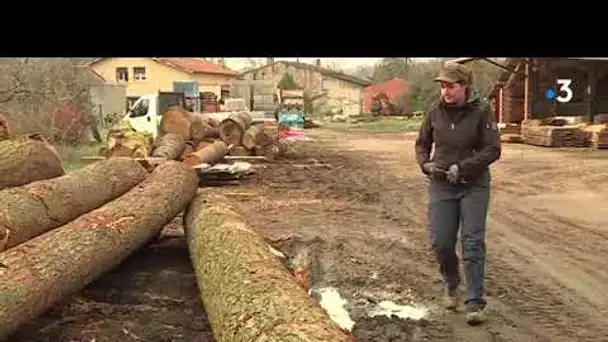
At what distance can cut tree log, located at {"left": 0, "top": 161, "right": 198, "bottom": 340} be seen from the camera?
15.7ft

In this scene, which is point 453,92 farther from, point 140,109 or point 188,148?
point 140,109

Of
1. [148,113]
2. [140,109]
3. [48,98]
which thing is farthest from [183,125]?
[48,98]

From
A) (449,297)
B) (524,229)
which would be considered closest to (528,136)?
(524,229)

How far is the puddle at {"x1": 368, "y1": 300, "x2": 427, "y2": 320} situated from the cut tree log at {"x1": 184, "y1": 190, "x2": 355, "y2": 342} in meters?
1.00

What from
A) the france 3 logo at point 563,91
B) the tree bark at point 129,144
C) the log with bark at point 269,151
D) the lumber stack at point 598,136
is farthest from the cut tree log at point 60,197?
the france 3 logo at point 563,91

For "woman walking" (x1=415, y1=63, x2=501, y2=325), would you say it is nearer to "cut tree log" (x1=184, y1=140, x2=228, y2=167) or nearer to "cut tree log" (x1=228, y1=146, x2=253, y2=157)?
"cut tree log" (x1=184, y1=140, x2=228, y2=167)

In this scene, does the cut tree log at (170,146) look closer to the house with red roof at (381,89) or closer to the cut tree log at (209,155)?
the cut tree log at (209,155)

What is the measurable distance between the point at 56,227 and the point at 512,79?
82.9ft

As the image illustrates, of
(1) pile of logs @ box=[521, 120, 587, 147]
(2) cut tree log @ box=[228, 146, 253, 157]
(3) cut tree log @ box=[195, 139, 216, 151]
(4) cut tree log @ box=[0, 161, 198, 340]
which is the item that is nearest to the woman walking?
(4) cut tree log @ box=[0, 161, 198, 340]

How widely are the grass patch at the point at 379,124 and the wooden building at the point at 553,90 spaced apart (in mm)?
10785

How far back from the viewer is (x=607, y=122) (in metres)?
23.2

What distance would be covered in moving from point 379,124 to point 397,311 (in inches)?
1678

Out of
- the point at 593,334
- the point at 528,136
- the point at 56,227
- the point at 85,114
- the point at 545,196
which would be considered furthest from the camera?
the point at 528,136

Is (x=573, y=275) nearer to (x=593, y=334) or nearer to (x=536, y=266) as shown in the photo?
(x=536, y=266)
